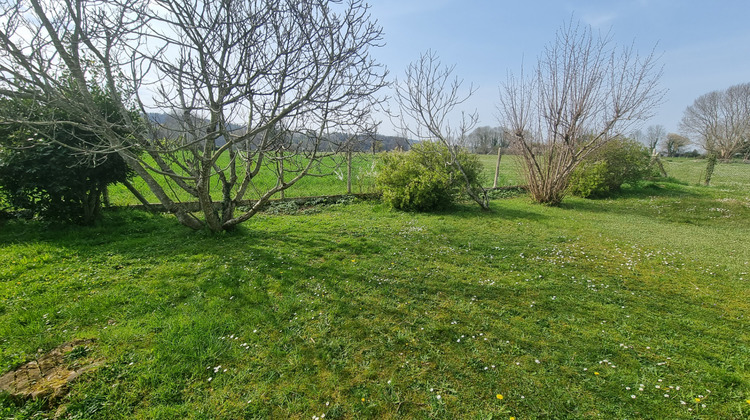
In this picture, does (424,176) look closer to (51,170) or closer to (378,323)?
(378,323)

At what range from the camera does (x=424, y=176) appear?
28.1ft

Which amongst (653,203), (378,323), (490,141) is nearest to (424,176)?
(378,323)

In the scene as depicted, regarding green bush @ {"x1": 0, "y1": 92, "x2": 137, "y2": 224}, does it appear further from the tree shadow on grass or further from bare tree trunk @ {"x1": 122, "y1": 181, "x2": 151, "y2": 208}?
the tree shadow on grass

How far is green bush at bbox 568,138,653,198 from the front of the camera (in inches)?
458

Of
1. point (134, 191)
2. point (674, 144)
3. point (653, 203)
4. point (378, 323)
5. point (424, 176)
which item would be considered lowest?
point (378, 323)

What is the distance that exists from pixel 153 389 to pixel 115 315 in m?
1.39

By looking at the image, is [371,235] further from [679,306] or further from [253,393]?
[679,306]

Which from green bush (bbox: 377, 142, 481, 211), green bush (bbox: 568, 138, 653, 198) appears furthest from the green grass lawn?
green bush (bbox: 568, 138, 653, 198)

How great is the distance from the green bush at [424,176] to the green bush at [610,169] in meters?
5.21

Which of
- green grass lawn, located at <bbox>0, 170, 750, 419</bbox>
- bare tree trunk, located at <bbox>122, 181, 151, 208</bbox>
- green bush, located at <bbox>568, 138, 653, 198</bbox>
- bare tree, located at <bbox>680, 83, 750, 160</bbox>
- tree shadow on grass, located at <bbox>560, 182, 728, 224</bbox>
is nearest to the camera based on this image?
green grass lawn, located at <bbox>0, 170, 750, 419</bbox>

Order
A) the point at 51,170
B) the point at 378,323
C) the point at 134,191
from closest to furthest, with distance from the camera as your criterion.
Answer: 1. the point at 378,323
2. the point at 51,170
3. the point at 134,191

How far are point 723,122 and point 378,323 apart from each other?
2036 inches

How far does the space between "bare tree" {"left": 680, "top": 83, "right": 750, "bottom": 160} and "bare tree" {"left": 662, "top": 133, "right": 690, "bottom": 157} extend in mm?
5506

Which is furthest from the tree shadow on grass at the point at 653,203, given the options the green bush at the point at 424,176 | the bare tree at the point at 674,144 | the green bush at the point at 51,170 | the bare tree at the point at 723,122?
the bare tree at the point at 674,144
